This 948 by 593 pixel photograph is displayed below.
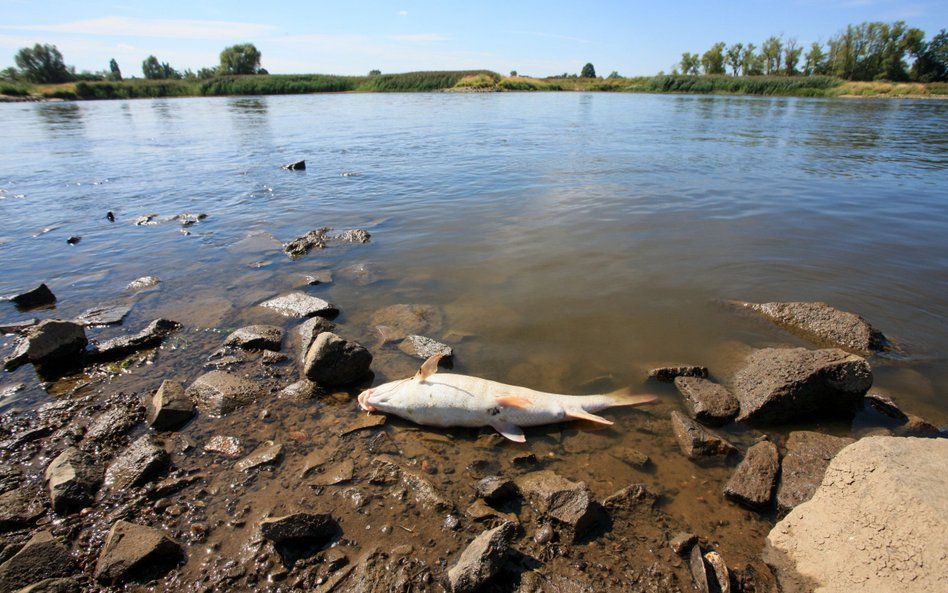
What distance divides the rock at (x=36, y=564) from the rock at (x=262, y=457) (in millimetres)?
1250

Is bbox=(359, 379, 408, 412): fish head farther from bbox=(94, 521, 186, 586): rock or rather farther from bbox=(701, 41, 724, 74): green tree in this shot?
bbox=(701, 41, 724, 74): green tree

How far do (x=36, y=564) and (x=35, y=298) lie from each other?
6301 millimetres

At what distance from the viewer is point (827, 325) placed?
6234 millimetres

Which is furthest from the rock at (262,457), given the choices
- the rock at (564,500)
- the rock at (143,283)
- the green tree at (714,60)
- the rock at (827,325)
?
the green tree at (714,60)

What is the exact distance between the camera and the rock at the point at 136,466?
13.3ft

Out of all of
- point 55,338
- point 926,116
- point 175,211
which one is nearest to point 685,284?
point 55,338

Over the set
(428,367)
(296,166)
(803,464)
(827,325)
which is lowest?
(803,464)

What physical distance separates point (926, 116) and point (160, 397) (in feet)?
159

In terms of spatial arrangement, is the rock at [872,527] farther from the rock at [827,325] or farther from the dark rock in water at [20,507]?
the dark rock in water at [20,507]

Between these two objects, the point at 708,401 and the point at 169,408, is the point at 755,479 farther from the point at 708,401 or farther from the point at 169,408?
the point at 169,408

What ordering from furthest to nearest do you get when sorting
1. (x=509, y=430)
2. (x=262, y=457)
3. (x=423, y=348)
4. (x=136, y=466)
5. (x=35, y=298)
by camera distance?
(x=35, y=298) < (x=423, y=348) < (x=509, y=430) < (x=262, y=457) < (x=136, y=466)

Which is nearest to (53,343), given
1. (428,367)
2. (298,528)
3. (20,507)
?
(20,507)

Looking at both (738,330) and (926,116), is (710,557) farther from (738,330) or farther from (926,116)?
(926,116)

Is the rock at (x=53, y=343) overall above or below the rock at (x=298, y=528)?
above
